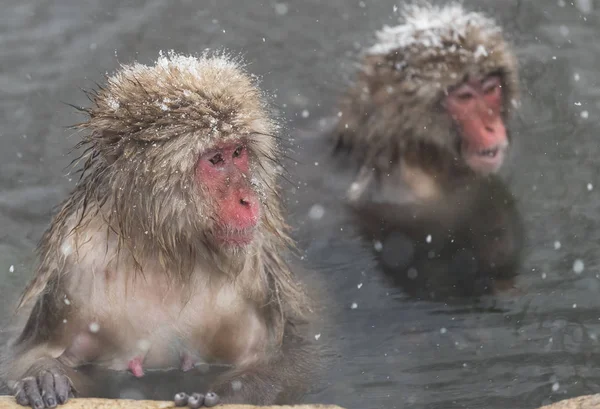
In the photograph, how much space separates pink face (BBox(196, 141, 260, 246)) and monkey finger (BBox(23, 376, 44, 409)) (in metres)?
0.92

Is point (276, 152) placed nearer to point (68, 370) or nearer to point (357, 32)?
point (68, 370)

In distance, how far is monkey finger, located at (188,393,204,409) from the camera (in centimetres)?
420

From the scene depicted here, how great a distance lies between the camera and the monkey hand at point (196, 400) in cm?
420

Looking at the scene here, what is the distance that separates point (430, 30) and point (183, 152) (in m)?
2.23

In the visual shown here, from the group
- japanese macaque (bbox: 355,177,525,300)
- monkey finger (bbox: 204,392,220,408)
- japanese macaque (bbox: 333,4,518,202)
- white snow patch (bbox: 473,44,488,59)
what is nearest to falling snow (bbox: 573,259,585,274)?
japanese macaque (bbox: 355,177,525,300)

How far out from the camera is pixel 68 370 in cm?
472

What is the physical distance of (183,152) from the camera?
13.4 feet

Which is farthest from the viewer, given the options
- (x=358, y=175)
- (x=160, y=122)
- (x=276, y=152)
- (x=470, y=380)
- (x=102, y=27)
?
(x=102, y=27)

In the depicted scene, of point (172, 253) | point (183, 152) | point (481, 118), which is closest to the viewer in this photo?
point (183, 152)

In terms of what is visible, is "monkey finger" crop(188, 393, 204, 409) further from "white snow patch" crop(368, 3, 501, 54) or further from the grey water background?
"white snow patch" crop(368, 3, 501, 54)

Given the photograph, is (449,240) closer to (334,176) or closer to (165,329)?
(334,176)

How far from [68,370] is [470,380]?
181 centimetres

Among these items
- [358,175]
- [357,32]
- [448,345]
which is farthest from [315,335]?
[357,32]

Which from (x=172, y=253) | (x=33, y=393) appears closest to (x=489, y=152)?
(x=172, y=253)
